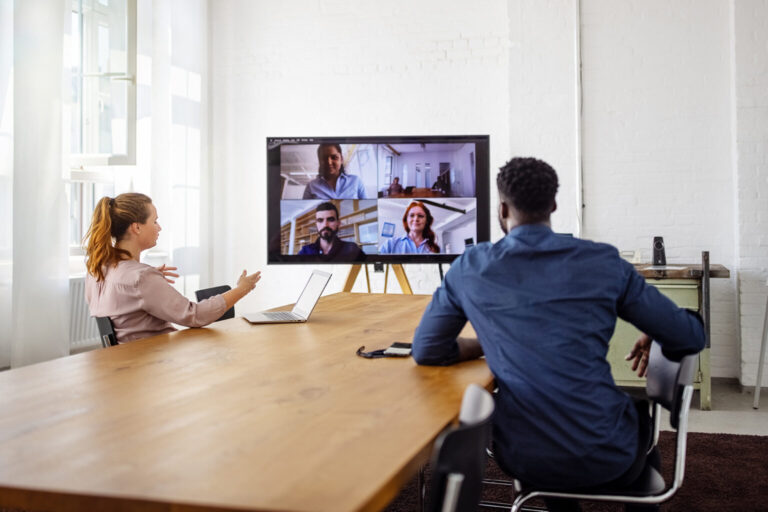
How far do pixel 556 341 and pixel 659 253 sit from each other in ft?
11.3

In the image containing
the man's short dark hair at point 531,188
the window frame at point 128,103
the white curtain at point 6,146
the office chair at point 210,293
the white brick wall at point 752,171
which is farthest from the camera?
the white brick wall at point 752,171

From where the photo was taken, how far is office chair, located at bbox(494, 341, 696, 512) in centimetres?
168

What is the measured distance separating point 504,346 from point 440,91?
4372 millimetres

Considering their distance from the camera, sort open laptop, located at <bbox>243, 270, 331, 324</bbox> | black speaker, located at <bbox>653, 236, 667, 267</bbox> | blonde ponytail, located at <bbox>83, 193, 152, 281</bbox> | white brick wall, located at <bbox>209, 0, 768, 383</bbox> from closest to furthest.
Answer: blonde ponytail, located at <bbox>83, 193, 152, 281</bbox>, open laptop, located at <bbox>243, 270, 331, 324</bbox>, black speaker, located at <bbox>653, 236, 667, 267</bbox>, white brick wall, located at <bbox>209, 0, 768, 383</bbox>

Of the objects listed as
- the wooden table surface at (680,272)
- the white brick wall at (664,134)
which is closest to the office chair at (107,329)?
the wooden table surface at (680,272)

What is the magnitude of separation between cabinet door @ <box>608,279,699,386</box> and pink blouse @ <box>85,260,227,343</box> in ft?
8.84

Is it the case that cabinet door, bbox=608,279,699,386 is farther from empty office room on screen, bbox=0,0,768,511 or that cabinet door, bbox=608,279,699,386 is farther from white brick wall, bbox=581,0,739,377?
white brick wall, bbox=581,0,739,377

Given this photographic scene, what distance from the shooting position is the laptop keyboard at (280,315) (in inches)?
113

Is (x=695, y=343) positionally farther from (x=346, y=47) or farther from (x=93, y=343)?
(x=346, y=47)

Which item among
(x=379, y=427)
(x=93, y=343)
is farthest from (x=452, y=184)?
(x=379, y=427)

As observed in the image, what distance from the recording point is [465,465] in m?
1.13

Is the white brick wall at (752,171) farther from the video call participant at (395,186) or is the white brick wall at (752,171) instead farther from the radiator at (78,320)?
the radiator at (78,320)

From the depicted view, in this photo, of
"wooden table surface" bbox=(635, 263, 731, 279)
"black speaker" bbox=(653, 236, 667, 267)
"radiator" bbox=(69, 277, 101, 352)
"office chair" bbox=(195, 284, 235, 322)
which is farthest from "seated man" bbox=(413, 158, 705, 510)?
"radiator" bbox=(69, 277, 101, 352)

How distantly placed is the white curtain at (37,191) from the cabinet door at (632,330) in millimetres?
3346
